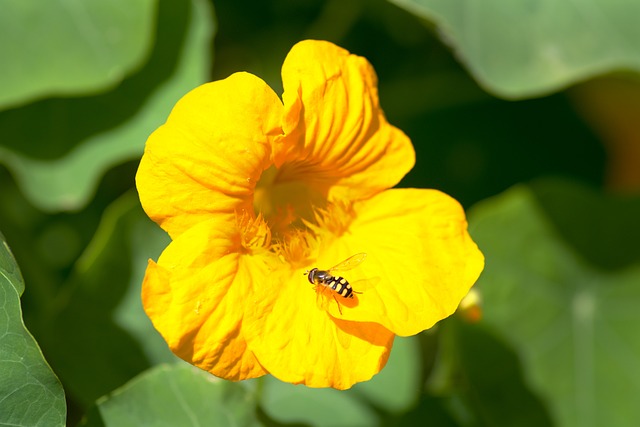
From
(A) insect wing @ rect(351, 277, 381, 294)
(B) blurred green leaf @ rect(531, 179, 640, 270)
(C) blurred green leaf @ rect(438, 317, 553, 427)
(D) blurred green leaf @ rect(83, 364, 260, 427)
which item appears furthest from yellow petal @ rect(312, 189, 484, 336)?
(B) blurred green leaf @ rect(531, 179, 640, 270)

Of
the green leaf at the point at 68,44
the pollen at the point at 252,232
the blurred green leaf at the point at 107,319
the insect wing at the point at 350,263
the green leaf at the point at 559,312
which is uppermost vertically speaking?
the green leaf at the point at 68,44

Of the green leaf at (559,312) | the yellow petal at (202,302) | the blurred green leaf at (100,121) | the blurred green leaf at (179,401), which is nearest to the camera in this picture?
the yellow petal at (202,302)

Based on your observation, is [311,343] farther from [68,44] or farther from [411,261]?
[68,44]

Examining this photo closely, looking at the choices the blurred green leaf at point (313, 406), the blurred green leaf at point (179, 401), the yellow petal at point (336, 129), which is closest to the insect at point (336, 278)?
the yellow petal at point (336, 129)

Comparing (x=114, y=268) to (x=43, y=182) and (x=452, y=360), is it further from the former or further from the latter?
(x=452, y=360)

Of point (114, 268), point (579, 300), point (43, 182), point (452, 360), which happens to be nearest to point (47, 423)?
point (114, 268)

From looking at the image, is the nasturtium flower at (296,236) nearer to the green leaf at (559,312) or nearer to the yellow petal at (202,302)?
the yellow petal at (202,302)

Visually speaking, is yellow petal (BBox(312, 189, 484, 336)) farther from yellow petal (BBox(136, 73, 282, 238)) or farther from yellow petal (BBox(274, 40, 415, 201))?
yellow petal (BBox(136, 73, 282, 238))

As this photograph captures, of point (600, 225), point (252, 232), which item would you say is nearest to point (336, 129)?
point (252, 232)
